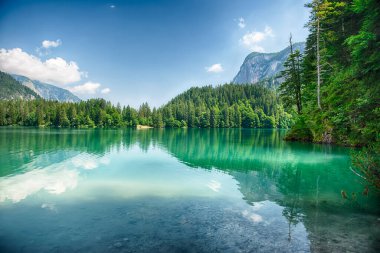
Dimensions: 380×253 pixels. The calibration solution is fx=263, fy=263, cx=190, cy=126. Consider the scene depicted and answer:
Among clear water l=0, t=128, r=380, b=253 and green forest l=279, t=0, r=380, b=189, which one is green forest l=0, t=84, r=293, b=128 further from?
clear water l=0, t=128, r=380, b=253

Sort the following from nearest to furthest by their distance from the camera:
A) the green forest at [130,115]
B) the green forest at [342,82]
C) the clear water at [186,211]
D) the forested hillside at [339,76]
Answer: the clear water at [186,211] → the green forest at [342,82] → the forested hillside at [339,76] → the green forest at [130,115]

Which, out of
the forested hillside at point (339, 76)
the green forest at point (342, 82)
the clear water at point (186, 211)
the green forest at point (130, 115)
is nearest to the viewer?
the clear water at point (186, 211)

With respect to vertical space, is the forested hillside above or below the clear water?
above

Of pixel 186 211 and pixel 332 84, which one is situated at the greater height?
pixel 332 84

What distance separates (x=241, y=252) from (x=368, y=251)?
3.60m

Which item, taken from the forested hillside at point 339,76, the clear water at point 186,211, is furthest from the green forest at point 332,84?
the clear water at point 186,211

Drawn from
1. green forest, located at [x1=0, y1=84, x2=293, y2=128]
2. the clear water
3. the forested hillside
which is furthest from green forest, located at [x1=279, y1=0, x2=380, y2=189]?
green forest, located at [x1=0, y1=84, x2=293, y2=128]

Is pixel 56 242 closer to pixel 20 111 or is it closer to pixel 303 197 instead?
pixel 303 197

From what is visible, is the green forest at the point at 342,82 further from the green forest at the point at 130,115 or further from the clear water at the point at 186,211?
the green forest at the point at 130,115

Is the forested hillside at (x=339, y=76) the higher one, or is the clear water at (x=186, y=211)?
the forested hillside at (x=339, y=76)

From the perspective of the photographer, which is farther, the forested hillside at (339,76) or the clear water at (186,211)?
the forested hillside at (339,76)

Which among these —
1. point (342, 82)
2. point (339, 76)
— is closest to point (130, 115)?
point (339, 76)

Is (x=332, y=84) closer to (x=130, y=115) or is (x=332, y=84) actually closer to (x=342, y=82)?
(x=342, y=82)

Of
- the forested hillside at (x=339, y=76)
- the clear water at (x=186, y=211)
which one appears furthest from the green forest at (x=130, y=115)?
the clear water at (x=186, y=211)
